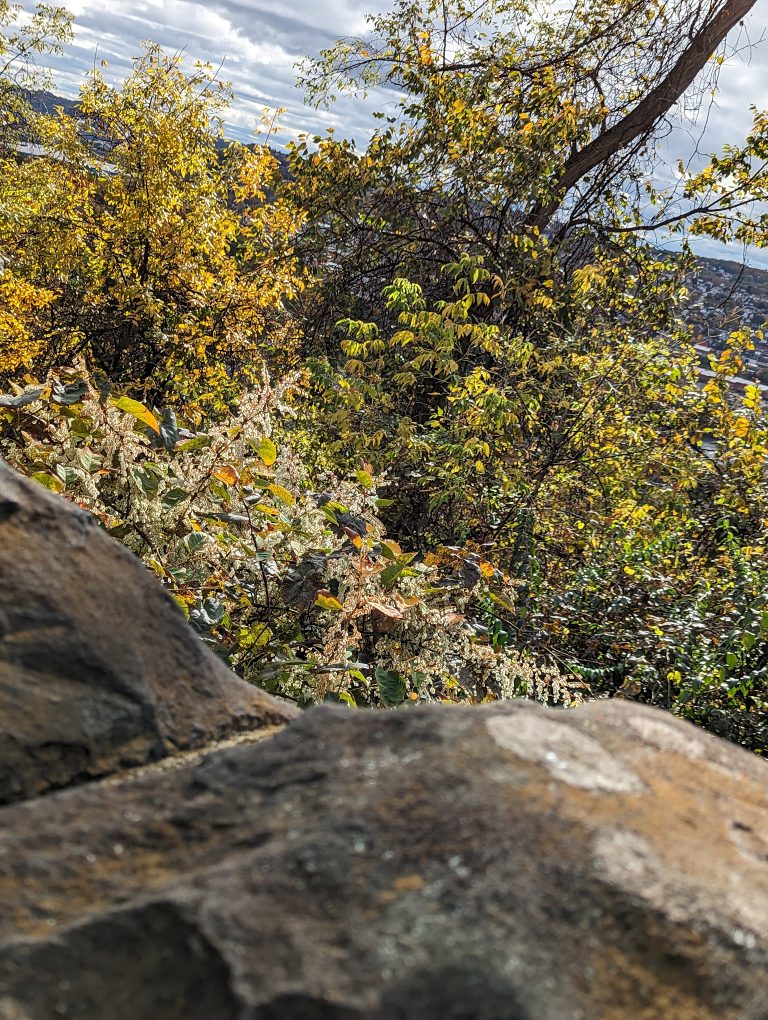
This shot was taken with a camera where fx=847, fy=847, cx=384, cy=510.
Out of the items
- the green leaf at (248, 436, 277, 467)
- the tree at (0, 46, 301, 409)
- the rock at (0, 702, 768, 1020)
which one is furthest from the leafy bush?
the tree at (0, 46, 301, 409)

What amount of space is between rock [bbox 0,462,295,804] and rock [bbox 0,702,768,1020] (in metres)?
0.12

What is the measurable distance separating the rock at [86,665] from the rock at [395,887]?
0.38ft

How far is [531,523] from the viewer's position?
216 inches

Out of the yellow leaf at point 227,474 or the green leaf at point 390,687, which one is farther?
the yellow leaf at point 227,474

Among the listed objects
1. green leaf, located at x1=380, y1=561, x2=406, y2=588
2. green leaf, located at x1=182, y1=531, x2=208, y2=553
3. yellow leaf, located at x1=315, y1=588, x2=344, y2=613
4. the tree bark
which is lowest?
yellow leaf, located at x1=315, y1=588, x2=344, y2=613

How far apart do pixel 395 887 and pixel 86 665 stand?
63 cm

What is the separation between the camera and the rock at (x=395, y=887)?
81cm

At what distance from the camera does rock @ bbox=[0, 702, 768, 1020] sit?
2.65ft

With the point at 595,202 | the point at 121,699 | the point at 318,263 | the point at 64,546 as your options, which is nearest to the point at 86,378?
the point at 64,546

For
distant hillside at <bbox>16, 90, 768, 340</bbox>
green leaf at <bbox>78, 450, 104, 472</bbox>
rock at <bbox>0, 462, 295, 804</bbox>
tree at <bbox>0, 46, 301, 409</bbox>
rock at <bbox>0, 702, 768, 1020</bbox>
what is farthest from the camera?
distant hillside at <bbox>16, 90, 768, 340</bbox>

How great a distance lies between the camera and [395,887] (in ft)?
2.91

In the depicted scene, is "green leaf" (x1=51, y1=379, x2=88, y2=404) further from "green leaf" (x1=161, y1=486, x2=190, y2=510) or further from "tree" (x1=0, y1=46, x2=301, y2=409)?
"tree" (x1=0, y1=46, x2=301, y2=409)

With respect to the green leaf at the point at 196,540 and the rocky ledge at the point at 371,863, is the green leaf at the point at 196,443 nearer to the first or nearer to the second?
the green leaf at the point at 196,540

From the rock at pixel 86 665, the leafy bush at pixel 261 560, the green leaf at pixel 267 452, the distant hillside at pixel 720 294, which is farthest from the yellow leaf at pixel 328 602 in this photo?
the distant hillside at pixel 720 294
